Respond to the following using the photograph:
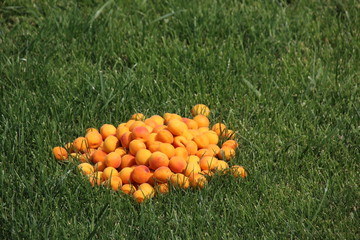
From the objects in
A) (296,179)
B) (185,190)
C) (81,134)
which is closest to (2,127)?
(81,134)

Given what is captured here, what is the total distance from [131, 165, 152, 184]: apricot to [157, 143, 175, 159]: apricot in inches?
5.5

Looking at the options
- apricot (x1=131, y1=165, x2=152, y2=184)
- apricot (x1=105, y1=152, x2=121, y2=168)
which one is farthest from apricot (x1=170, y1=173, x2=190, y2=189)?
apricot (x1=105, y1=152, x2=121, y2=168)

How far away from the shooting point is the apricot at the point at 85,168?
344 cm

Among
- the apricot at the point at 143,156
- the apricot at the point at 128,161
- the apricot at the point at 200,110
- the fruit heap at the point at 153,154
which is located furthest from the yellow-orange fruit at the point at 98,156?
the apricot at the point at 200,110

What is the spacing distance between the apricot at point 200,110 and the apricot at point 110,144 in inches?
23.5

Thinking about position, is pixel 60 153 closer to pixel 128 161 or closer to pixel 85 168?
pixel 85 168

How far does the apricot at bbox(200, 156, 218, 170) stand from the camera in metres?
3.45

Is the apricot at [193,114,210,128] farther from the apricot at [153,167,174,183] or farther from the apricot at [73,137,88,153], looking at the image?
the apricot at [73,137,88,153]

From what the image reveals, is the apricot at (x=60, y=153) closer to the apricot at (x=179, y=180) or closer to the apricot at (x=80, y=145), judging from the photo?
the apricot at (x=80, y=145)

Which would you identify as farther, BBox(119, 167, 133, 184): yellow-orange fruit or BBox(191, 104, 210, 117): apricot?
BBox(191, 104, 210, 117): apricot

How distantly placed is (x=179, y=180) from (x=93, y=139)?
2.06ft

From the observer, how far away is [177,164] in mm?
3395

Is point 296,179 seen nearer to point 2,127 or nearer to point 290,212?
point 290,212

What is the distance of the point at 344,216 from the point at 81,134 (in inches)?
63.7
